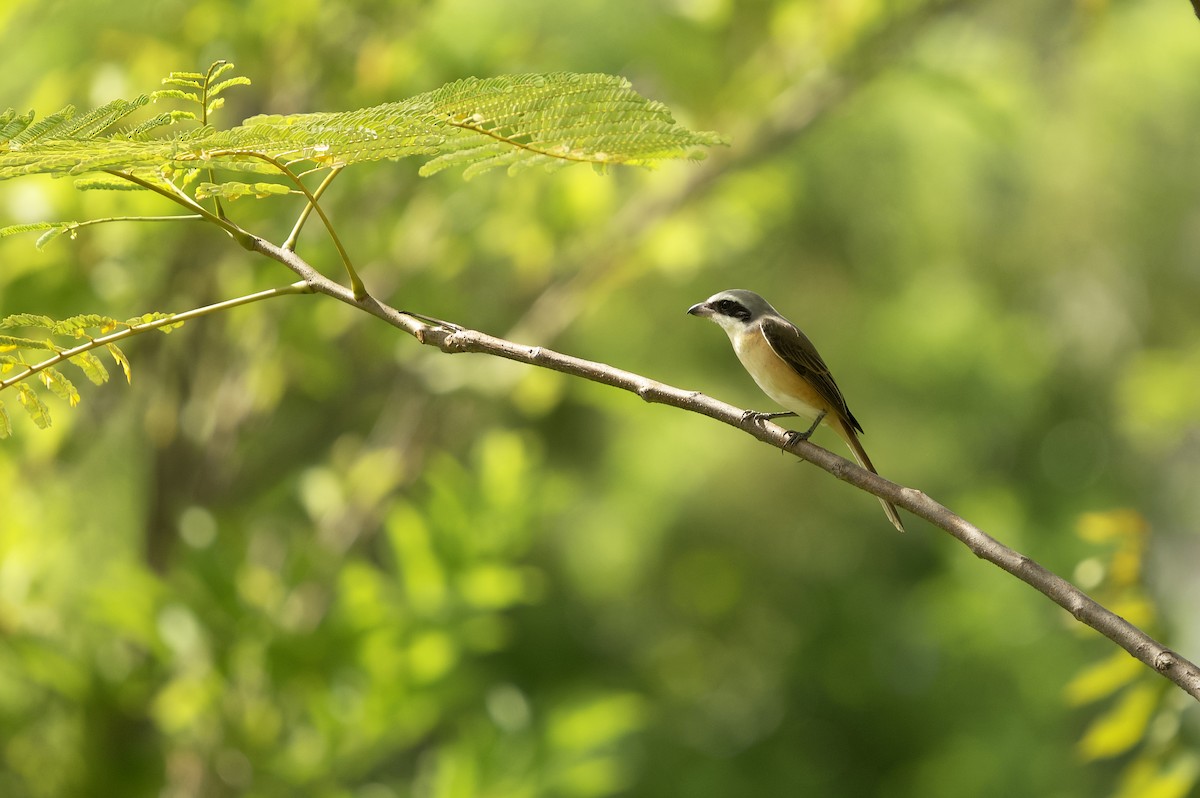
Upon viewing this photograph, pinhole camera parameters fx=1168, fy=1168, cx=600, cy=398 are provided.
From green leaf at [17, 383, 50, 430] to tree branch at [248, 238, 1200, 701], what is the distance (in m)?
0.28

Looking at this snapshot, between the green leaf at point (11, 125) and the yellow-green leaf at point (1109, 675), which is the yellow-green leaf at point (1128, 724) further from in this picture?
the green leaf at point (11, 125)

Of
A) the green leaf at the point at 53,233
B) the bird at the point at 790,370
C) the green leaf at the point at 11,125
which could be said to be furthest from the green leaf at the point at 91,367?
the bird at the point at 790,370

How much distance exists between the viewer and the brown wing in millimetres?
2127

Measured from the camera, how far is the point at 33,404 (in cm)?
124

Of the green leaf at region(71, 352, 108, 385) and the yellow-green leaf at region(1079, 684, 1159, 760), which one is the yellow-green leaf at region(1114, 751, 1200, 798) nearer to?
the yellow-green leaf at region(1079, 684, 1159, 760)

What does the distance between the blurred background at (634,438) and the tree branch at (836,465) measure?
2.74ft

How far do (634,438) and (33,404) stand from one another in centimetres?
513

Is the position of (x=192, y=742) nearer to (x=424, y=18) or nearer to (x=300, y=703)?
(x=300, y=703)

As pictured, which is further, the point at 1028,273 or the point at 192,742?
the point at 1028,273

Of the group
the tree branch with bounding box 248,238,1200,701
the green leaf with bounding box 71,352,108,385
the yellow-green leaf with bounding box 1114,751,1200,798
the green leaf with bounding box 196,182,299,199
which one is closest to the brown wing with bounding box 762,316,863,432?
the yellow-green leaf with bounding box 1114,751,1200,798

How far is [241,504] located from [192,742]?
880 mm

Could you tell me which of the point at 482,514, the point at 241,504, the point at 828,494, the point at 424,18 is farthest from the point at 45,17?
the point at 828,494

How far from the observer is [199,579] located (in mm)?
3145

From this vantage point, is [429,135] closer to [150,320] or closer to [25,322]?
[150,320]
